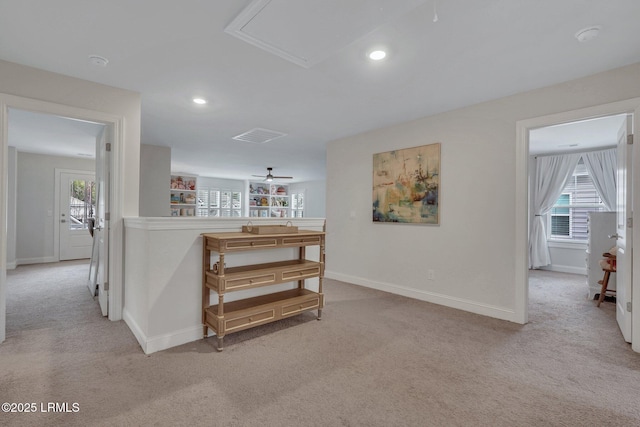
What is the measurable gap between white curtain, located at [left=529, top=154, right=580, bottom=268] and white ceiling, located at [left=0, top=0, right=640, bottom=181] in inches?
152

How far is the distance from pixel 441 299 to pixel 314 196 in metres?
7.66

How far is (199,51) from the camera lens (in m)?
2.30

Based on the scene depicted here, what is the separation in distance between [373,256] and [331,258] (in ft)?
2.85

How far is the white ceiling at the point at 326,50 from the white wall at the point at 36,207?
4473mm

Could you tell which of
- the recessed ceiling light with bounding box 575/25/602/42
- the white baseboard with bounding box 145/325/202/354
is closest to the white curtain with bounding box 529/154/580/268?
the recessed ceiling light with bounding box 575/25/602/42

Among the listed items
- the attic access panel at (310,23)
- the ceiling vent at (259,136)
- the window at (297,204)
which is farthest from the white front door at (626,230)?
the window at (297,204)

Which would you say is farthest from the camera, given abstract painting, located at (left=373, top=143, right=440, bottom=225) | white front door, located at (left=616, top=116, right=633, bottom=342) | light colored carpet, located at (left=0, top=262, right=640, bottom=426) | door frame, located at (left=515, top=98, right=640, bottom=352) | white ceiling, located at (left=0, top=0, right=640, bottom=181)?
abstract painting, located at (left=373, top=143, right=440, bottom=225)

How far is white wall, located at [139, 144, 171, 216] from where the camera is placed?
5570mm

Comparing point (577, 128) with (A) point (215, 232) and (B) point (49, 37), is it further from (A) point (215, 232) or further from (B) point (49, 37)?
(B) point (49, 37)

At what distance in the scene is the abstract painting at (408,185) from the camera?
145 inches

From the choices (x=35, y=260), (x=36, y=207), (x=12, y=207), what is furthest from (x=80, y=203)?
(x=35, y=260)

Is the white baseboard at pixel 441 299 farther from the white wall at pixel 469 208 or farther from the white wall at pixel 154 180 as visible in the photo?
the white wall at pixel 154 180

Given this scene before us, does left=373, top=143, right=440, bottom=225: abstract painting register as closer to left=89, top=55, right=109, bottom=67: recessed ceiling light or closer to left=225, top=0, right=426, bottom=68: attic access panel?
left=225, top=0, right=426, bottom=68: attic access panel

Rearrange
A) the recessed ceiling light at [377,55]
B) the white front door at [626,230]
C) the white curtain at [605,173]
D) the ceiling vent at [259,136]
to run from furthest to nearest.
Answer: the white curtain at [605,173] → the ceiling vent at [259,136] → the white front door at [626,230] → the recessed ceiling light at [377,55]
